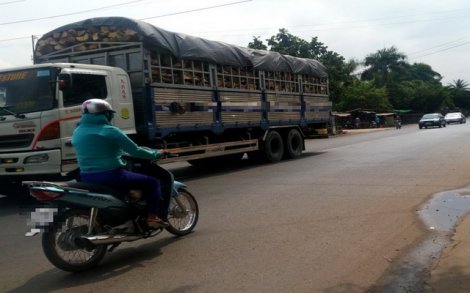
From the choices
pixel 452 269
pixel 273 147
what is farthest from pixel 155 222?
pixel 273 147

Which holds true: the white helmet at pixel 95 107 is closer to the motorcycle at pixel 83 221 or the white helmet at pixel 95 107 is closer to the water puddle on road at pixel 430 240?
the motorcycle at pixel 83 221

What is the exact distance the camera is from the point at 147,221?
5.57 metres

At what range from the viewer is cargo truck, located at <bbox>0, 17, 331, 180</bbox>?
9156 mm

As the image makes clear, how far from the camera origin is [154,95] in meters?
11.2

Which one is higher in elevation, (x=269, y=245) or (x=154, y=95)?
(x=154, y=95)

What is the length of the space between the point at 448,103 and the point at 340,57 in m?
45.2

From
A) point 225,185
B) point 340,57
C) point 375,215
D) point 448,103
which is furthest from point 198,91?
point 448,103

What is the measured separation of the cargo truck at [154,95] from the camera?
9.16 meters

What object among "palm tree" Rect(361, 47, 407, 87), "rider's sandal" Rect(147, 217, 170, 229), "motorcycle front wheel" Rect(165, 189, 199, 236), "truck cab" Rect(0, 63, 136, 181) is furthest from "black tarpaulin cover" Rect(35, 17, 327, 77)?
"palm tree" Rect(361, 47, 407, 87)

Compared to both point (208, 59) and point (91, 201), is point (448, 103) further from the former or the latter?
point (91, 201)

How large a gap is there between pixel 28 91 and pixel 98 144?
15.6 ft

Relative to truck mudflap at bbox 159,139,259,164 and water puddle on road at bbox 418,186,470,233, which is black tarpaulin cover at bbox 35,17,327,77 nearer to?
truck mudflap at bbox 159,139,259,164

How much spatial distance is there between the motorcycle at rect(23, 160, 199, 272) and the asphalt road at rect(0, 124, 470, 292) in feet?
0.65

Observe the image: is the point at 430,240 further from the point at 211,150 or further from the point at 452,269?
the point at 211,150
